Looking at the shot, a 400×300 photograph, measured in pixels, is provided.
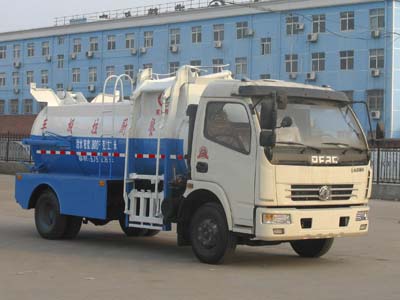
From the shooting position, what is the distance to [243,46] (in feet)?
201

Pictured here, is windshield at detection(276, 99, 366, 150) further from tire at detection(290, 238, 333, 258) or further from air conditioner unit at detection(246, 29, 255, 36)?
air conditioner unit at detection(246, 29, 255, 36)

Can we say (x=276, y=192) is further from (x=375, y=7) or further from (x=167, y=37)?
(x=167, y=37)

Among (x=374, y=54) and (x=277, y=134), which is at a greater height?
(x=374, y=54)

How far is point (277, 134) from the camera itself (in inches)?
413

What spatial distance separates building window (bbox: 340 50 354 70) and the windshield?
46215mm

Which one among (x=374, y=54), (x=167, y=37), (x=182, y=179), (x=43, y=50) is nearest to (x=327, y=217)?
(x=182, y=179)

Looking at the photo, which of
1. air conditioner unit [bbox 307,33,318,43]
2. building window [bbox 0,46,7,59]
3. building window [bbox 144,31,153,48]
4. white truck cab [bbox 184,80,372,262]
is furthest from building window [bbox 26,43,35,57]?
white truck cab [bbox 184,80,372,262]

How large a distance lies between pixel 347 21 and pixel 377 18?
7.58 ft

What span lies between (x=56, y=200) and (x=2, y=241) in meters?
1.23

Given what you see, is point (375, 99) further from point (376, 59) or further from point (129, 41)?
point (129, 41)

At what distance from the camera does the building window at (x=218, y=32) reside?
6272 cm

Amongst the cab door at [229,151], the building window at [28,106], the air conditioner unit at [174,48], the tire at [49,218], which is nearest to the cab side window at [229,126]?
the cab door at [229,151]

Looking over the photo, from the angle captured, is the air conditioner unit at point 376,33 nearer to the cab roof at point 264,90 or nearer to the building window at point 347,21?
the building window at point 347,21

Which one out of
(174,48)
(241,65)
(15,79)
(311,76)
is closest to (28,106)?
(15,79)
